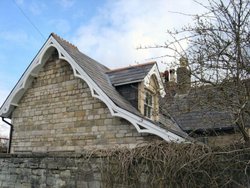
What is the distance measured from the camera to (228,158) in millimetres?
4488

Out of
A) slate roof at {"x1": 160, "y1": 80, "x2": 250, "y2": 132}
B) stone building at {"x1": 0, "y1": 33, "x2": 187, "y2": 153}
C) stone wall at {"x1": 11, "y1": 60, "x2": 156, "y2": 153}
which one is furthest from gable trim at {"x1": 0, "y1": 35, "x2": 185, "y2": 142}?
slate roof at {"x1": 160, "y1": 80, "x2": 250, "y2": 132}

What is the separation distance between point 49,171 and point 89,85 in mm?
4881

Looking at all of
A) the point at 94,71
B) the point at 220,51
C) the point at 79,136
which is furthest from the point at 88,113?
the point at 220,51

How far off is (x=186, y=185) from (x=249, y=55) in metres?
2.24

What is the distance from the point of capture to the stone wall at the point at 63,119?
10961 mm

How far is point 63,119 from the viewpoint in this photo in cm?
1217

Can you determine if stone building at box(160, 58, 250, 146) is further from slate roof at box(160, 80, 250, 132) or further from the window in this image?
the window

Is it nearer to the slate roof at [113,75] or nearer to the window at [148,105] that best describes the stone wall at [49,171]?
the slate roof at [113,75]

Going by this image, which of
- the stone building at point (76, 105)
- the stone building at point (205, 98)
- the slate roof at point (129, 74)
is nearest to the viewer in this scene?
the stone building at point (205, 98)

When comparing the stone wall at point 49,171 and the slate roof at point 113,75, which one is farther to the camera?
the slate roof at point 113,75

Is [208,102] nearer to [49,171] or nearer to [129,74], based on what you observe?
[49,171]

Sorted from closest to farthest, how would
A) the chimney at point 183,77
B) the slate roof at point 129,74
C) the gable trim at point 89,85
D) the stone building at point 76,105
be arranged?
1. the chimney at point 183,77
2. the gable trim at point 89,85
3. the stone building at point 76,105
4. the slate roof at point 129,74

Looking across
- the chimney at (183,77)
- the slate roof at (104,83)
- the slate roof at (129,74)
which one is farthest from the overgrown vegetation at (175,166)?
the slate roof at (129,74)

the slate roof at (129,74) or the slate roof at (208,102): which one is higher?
the slate roof at (129,74)
